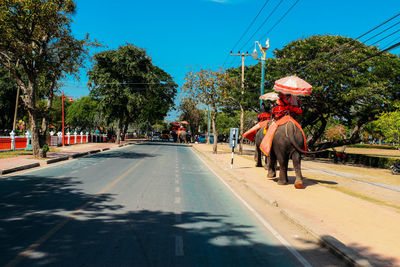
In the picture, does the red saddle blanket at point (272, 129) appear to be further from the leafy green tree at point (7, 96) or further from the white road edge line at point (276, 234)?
the leafy green tree at point (7, 96)

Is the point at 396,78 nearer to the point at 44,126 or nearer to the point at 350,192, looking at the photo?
the point at 350,192

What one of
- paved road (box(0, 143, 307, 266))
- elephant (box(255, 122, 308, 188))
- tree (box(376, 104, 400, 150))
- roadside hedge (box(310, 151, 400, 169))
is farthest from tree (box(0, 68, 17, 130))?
tree (box(376, 104, 400, 150))

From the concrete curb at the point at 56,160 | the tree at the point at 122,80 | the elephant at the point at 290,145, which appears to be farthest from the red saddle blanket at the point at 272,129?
the tree at the point at 122,80

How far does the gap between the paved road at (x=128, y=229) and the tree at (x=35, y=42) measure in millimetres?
9556

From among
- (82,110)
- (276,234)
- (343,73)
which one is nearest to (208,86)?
(343,73)

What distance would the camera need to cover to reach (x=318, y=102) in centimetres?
2819

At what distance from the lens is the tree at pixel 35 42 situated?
54.1 feet

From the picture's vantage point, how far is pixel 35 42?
18.0m

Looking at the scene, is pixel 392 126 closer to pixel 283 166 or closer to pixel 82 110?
pixel 283 166

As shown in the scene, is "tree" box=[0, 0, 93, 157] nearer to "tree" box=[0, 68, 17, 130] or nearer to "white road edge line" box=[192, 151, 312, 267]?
"white road edge line" box=[192, 151, 312, 267]

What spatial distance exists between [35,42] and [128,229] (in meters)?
15.7

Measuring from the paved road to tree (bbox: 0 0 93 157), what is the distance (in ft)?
31.4

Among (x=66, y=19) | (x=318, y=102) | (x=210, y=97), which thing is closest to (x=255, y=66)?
(x=210, y=97)

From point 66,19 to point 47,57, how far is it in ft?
7.92
